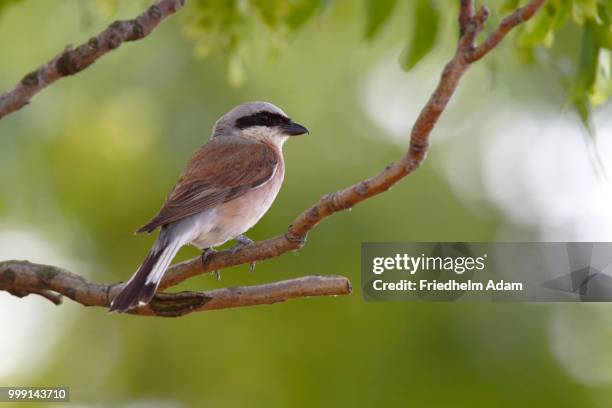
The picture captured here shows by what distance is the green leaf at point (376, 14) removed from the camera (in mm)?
3004

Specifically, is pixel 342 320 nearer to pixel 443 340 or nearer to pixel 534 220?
pixel 443 340

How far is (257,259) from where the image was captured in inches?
101

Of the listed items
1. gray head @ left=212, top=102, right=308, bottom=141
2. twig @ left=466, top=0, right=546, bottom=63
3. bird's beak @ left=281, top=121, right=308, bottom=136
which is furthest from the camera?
gray head @ left=212, top=102, right=308, bottom=141

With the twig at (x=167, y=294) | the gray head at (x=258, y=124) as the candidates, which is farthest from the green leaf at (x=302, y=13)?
the twig at (x=167, y=294)

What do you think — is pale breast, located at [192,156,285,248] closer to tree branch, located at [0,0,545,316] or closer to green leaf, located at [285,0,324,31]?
tree branch, located at [0,0,545,316]

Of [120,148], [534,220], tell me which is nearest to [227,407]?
[120,148]

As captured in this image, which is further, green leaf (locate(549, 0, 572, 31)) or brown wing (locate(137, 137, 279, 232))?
brown wing (locate(137, 137, 279, 232))

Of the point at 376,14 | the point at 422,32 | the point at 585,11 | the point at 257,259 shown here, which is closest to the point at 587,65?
the point at 585,11

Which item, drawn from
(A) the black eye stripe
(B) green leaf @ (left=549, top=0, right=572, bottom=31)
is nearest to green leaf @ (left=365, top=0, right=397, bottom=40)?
(B) green leaf @ (left=549, top=0, right=572, bottom=31)

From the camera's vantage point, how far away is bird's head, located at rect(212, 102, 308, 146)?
13.9ft

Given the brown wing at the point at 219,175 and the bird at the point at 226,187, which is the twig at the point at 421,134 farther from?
the brown wing at the point at 219,175

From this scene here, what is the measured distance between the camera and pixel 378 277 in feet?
12.3

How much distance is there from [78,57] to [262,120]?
6.39ft

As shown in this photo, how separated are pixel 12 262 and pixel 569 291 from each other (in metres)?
2.56
